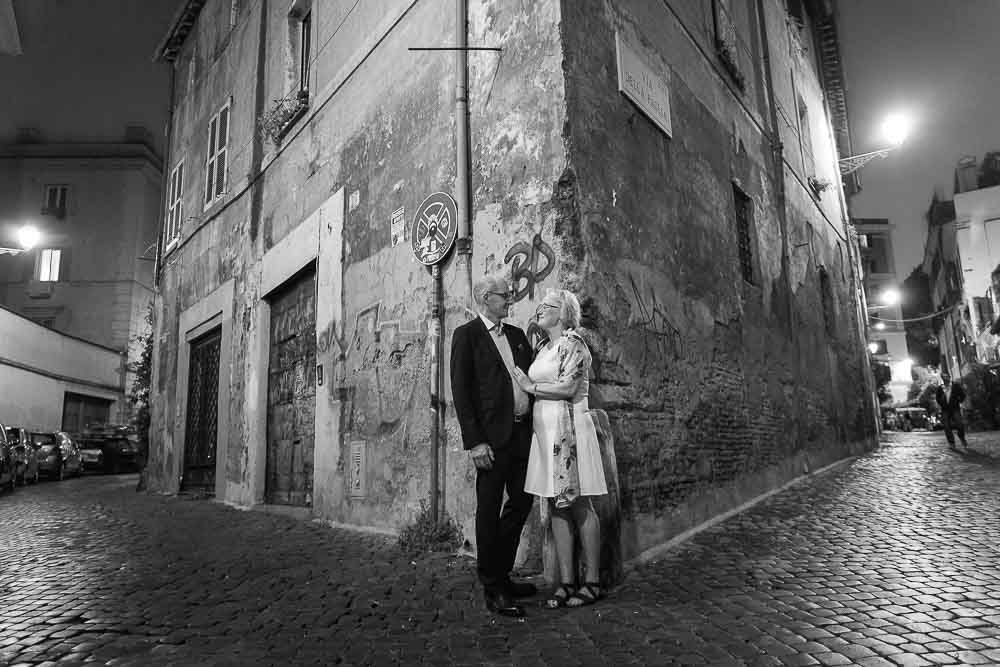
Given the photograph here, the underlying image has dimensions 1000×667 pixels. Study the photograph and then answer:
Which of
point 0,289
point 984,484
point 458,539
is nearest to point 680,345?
point 458,539

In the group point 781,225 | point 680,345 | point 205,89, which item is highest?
point 205,89

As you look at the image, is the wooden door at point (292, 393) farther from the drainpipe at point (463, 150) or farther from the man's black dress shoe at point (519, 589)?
the man's black dress shoe at point (519, 589)

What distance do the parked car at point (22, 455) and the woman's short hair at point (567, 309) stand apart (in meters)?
14.4

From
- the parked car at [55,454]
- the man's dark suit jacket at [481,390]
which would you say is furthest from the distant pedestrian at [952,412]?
the parked car at [55,454]

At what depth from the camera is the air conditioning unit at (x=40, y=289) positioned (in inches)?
1144

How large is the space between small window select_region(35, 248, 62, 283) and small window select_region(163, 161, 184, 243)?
19.8 metres

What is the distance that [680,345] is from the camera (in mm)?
5809

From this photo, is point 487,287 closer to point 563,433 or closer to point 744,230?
point 563,433

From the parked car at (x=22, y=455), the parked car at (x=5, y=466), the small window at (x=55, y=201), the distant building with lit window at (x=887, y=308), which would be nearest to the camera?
the parked car at (x=5, y=466)

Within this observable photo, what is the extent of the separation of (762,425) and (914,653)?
5.04 metres

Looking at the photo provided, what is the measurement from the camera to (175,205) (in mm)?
13555

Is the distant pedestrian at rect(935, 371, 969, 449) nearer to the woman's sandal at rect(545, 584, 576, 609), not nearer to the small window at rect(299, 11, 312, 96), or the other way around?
the woman's sandal at rect(545, 584, 576, 609)

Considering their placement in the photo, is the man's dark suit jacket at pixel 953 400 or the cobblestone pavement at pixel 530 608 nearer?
the cobblestone pavement at pixel 530 608

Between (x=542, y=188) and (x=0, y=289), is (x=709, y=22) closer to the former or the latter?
(x=542, y=188)
